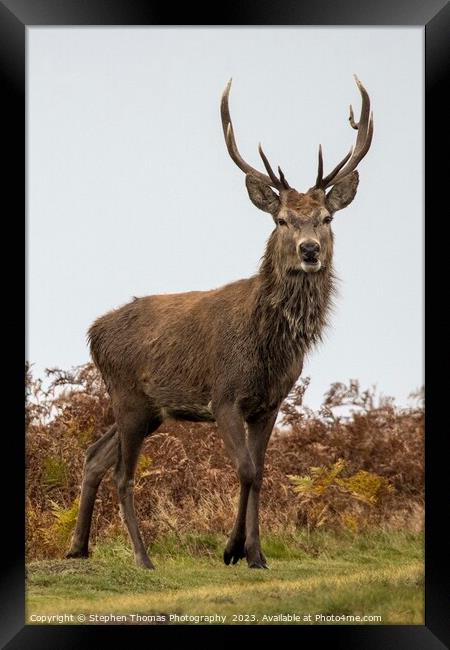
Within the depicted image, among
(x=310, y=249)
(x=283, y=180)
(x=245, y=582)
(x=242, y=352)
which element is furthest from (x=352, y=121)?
(x=245, y=582)

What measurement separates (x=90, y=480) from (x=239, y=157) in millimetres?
3244

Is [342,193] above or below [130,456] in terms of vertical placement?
above

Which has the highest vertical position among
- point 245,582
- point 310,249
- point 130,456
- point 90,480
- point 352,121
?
point 352,121

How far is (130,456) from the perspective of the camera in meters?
12.4

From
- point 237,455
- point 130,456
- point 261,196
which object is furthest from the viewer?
point 130,456

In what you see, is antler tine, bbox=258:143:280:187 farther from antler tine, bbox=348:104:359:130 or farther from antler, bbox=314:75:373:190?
antler tine, bbox=348:104:359:130

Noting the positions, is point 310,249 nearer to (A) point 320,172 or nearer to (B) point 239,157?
(A) point 320,172

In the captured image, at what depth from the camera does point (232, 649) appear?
10.0 meters

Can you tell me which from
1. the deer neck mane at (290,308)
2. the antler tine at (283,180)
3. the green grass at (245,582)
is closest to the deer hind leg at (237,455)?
the green grass at (245,582)

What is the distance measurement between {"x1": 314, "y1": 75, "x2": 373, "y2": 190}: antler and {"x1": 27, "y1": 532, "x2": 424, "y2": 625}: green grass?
3.39 m

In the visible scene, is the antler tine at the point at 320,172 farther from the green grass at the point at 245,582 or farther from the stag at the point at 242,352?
the green grass at the point at 245,582

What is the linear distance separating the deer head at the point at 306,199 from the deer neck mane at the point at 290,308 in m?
0.13

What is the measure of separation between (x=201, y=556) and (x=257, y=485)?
1.16 metres
